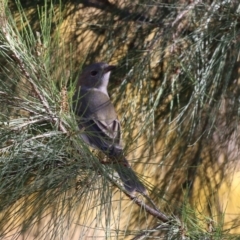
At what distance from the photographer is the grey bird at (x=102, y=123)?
1.04 metres

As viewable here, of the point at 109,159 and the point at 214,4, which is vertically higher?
the point at 214,4

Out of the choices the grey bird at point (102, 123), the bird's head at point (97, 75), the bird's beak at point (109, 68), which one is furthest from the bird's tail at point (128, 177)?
the bird's beak at point (109, 68)

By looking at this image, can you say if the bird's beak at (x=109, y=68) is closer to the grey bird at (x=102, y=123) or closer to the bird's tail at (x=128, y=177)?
the grey bird at (x=102, y=123)

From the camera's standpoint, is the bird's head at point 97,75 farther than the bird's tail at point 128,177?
Yes

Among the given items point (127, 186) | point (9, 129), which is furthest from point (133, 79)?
point (9, 129)

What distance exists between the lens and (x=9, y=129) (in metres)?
0.96

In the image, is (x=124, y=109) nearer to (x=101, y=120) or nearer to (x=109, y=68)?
(x=109, y=68)

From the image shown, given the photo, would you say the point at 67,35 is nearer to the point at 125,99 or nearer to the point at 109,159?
the point at 125,99

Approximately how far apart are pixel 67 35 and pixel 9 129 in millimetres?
697

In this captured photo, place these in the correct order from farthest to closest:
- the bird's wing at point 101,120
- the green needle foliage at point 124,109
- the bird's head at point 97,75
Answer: the bird's head at point 97,75 < the bird's wing at point 101,120 < the green needle foliage at point 124,109

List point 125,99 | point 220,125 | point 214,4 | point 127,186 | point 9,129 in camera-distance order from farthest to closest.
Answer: point 220,125 < point 125,99 < point 214,4 < point 127,186 < point 9,129

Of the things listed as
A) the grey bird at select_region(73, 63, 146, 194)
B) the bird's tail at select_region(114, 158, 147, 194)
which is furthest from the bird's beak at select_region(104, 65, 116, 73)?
the bird's tail at select_region(114, 158, 147, 194)

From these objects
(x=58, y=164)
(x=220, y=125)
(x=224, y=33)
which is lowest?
(x=220, y=125)

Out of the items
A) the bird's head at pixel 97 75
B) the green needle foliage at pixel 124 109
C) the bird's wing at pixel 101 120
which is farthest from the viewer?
the bird's head at pixel 97 75
